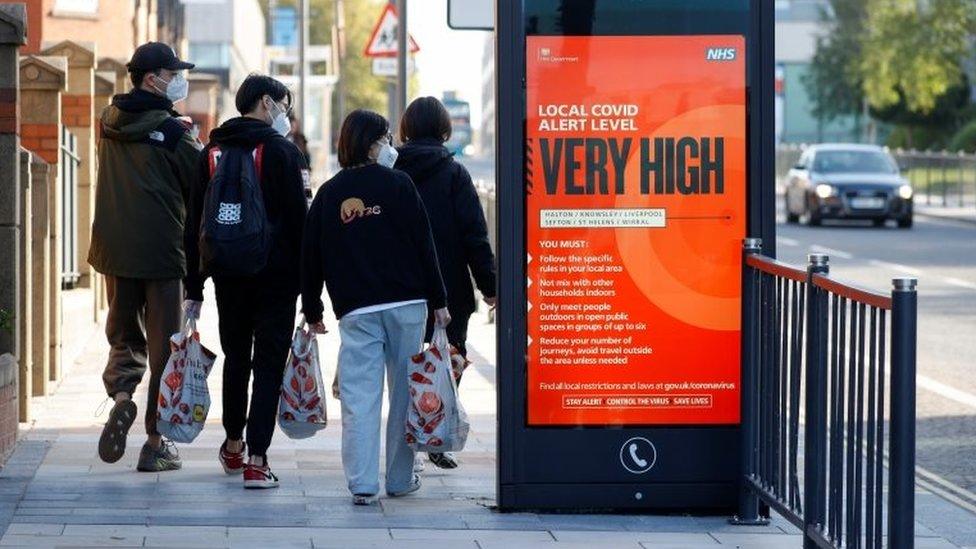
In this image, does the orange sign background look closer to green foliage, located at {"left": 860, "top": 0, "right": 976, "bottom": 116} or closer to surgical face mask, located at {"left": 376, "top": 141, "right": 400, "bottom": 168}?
surgical face mask, located at {"left": 376, "top": 141, "right": 400, "bottom": 168}

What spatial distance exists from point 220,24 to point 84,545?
62523mm

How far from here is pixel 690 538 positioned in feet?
24.1

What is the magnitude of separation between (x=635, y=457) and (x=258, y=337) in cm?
168

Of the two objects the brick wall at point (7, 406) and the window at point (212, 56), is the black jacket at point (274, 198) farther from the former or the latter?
the window at point (212, 56)

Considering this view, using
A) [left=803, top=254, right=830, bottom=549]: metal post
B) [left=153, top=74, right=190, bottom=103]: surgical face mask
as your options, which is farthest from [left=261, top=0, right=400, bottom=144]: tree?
[left=803, top=254, right=830, bottom=549]: metal post

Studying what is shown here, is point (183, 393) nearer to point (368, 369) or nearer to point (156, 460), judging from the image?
point (156, 460)

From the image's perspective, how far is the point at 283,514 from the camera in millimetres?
7637

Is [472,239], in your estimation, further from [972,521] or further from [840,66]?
[840,66]

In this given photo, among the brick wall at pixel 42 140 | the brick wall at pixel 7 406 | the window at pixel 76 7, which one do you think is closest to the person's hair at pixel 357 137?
the brick wall at pixel 7 406

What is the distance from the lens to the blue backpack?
8.05 metres

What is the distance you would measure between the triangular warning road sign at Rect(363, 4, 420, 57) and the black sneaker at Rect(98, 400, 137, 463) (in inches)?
542

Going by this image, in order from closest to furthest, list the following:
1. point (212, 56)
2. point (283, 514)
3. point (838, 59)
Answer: point (283, 514)
point (212, 56)
point (838, 59)

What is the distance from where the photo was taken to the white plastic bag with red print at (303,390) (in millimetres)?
8250

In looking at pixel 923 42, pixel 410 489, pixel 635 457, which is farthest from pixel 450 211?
pixel 923 42
